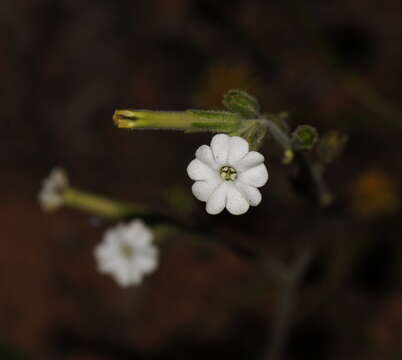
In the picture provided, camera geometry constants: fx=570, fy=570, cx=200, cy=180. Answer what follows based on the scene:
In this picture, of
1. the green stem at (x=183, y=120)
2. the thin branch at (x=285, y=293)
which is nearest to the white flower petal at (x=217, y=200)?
the green stem at (x=183, y=120)

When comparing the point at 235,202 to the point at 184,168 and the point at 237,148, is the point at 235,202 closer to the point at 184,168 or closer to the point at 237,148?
the point at 237,148

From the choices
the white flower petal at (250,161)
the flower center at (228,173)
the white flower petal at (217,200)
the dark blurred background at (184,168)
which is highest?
the dark blurred background at (184,168)

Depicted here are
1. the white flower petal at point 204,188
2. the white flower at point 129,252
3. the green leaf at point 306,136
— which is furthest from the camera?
the white flower at point 129,252

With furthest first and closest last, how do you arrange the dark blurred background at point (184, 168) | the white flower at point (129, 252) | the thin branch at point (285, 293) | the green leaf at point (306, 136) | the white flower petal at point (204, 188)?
the dark blurred background at point (184, 168), the thin branch at point (285, 293), the white flower at point (129, 252), the green leaf at point (306, 136), the white flower petal at point (204, 188)

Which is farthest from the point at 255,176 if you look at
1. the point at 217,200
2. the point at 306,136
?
the point at 306,136

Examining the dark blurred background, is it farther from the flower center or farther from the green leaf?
the flower center

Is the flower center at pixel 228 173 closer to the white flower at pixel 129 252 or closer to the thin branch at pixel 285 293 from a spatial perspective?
the white flower at pixel 129 252

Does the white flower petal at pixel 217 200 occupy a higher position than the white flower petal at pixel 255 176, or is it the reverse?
the white flower petal at pixel 255 176
